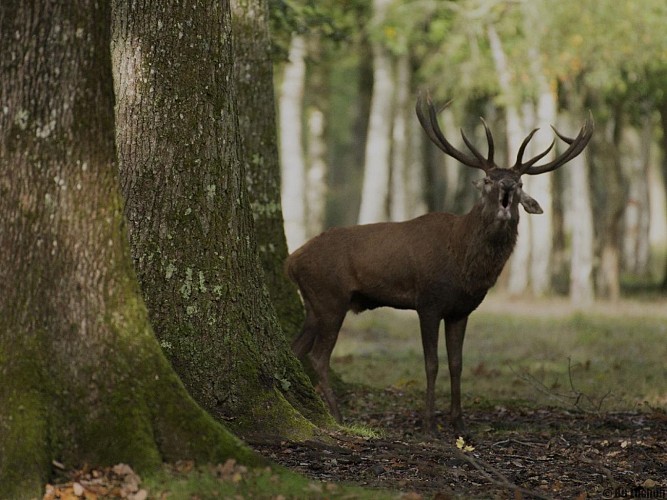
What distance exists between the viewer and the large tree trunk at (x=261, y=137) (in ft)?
34.8

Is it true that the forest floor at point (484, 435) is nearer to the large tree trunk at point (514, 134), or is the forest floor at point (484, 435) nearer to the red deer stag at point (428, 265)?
the red deer stag at point (428, 265)

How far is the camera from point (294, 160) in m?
23.0

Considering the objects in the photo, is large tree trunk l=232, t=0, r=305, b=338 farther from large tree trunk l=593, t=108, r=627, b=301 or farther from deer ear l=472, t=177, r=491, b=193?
large tree trunk l=593, t=108, r=627, b=301

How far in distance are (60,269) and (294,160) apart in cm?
1714

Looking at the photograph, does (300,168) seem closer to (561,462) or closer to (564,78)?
(564,78)

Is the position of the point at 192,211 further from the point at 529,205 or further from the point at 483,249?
the point at 529,205

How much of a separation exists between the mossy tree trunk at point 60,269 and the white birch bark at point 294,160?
15613mm

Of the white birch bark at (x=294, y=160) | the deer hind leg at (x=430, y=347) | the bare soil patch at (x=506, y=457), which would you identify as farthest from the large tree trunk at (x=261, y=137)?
the white birch bark at (x=294, y=160)

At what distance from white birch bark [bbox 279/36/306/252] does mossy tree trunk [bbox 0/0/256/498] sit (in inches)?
615

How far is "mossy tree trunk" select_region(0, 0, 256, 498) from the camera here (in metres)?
5.87

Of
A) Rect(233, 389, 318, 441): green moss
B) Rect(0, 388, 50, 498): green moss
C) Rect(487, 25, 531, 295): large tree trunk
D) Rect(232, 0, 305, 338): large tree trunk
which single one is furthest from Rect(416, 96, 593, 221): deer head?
Rect(487, 25, 531, 295): large tree trunk

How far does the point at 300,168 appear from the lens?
901 inches

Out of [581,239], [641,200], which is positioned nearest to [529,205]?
[581,239]

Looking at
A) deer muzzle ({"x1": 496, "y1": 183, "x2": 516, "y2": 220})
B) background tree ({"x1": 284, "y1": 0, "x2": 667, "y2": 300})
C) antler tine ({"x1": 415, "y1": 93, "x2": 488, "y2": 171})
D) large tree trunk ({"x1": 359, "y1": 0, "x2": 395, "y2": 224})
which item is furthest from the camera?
large tree trunk ({"x1": 359, "y1": 0, "x2": 395, "y2": 224})
